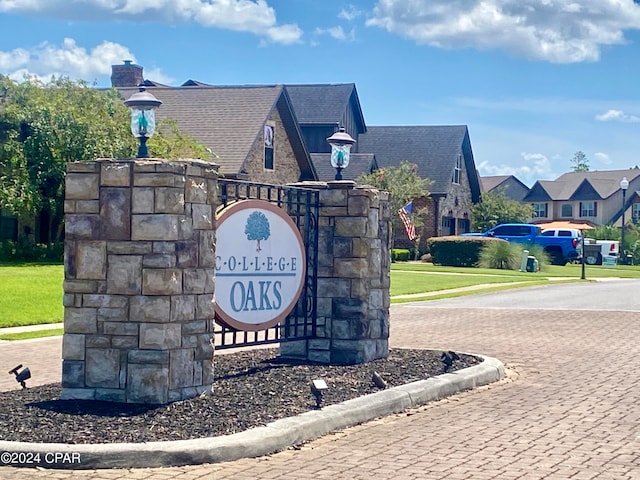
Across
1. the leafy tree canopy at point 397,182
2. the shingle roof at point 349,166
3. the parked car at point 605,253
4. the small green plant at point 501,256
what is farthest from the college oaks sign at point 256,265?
the parked car at point 605,253

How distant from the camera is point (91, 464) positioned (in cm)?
629

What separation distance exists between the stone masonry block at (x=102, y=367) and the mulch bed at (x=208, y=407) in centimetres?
17

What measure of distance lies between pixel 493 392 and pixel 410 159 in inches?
1749

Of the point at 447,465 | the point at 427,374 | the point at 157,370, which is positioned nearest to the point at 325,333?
the point at 427,374

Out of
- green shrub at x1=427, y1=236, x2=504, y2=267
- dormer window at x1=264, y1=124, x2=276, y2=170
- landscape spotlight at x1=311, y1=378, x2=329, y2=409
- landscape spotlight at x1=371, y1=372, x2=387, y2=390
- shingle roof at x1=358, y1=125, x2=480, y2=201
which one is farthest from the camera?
shingle roof at x1=358, y1=125, x2=480, y2=201

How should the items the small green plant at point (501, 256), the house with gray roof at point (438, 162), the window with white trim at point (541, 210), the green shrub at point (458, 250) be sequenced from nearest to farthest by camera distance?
the small green plant at point (501, 256)
the green shrub at point (458, 250)
the house with gray roof at point (438, 162)
the window with white trim at point (541, 210)

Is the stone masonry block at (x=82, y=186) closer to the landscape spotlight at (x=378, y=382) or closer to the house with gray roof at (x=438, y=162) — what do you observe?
the landscape spotlight at (x=378, y=382)

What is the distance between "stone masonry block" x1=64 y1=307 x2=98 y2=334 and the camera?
8.00m

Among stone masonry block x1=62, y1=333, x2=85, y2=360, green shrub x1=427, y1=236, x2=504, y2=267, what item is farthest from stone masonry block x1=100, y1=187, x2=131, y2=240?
green shrub x1=427, y1=236, x2=504, y2=267

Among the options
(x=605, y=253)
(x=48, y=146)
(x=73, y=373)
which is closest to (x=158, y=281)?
(x=73, y=373)

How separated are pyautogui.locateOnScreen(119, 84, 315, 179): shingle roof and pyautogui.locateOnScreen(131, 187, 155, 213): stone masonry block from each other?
24890mm

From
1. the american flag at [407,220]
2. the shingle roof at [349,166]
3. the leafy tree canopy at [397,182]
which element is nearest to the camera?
the american flag at [407,220]

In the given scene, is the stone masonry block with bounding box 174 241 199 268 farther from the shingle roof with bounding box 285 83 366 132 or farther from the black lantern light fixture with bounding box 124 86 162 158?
the shingle roof with bounding box 285 83 366 132

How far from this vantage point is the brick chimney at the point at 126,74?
152 feet
